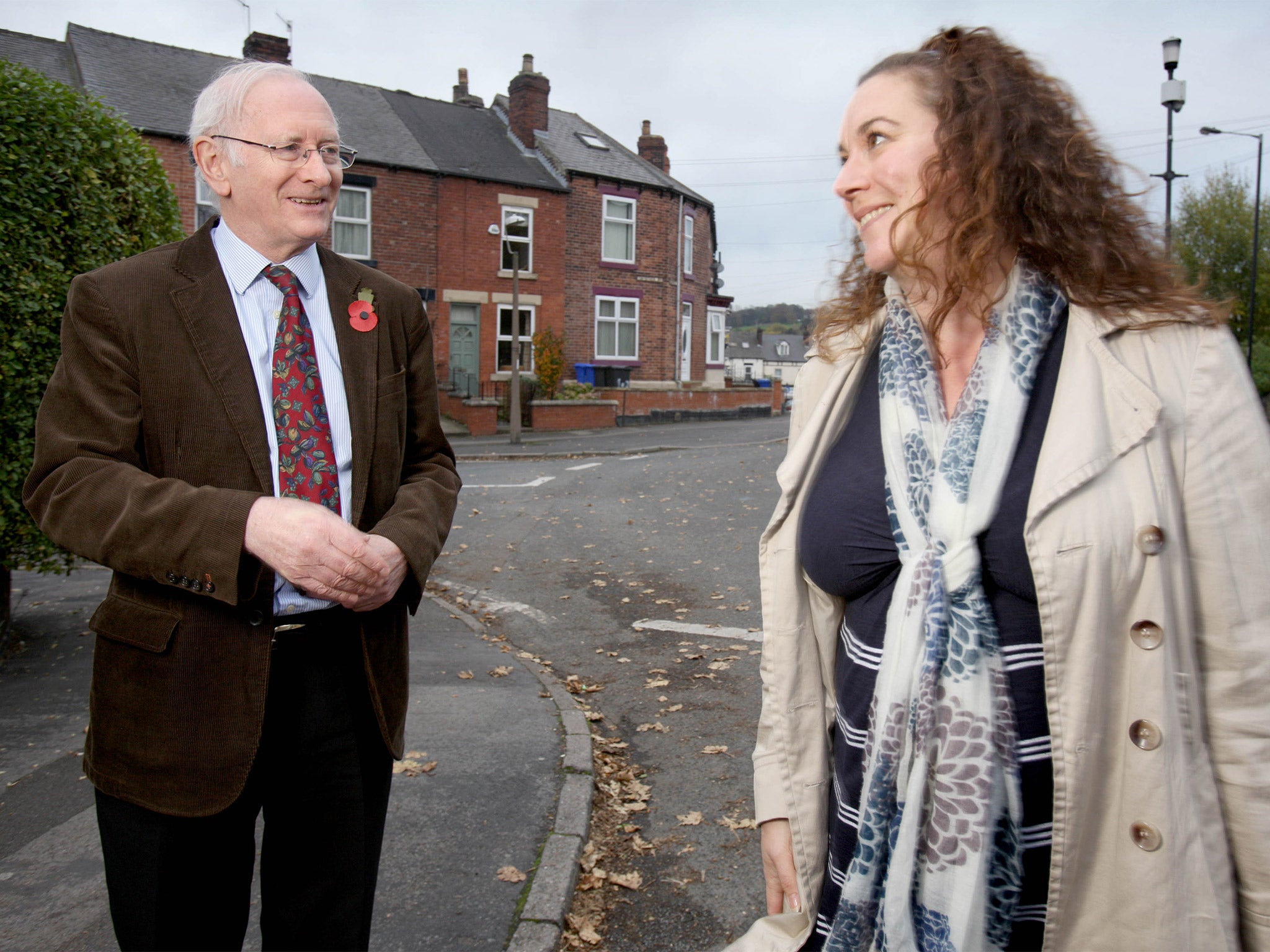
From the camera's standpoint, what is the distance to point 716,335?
123ft

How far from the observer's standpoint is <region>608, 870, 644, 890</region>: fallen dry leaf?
12.1 ft

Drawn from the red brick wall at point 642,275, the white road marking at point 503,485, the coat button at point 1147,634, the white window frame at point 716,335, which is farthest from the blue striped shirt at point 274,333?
the white window frame at point 716,335

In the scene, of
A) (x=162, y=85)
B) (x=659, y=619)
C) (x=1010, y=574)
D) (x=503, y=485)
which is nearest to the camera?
(x=1010, y=574)

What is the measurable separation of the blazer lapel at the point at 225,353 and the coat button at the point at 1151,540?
1.71m

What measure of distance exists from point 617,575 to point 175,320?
7.32 meters

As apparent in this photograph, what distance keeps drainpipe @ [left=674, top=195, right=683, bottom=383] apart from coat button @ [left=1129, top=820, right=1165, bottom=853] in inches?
1222

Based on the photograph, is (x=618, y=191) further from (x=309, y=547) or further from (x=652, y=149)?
(x=309, y=547)

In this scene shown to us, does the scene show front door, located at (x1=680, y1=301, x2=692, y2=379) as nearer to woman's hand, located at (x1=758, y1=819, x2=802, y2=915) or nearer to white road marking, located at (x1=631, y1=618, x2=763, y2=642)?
white road marking, located at (x1=631, y1=618, x2=763, y2=642)

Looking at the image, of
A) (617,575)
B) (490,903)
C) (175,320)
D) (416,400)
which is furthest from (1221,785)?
(617,575)

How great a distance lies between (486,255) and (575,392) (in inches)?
190

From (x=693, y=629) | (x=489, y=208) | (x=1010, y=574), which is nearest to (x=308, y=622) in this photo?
(x=1010, y=574)

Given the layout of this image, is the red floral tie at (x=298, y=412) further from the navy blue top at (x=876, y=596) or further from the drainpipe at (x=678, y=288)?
the drainpipe at (x=678, y=288)

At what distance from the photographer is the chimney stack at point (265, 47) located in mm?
23812

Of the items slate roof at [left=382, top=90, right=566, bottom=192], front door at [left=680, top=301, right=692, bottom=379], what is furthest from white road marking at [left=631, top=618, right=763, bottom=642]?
front door at [left=680, top=301, right=692, bottom=379]
